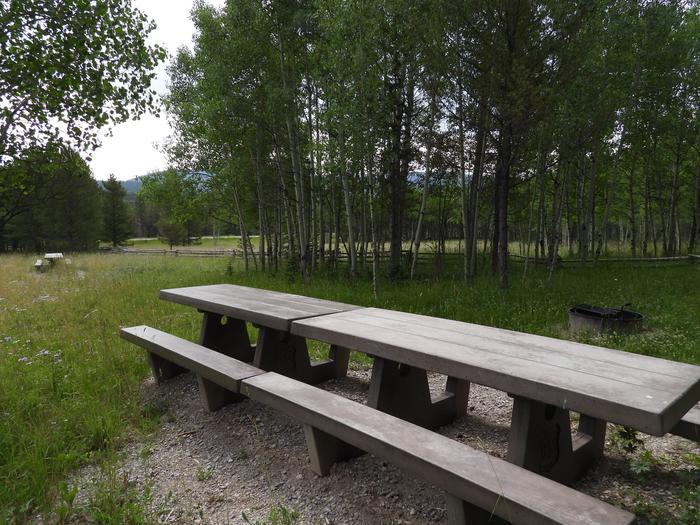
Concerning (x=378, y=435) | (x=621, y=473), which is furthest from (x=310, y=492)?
(x=621, y=473)

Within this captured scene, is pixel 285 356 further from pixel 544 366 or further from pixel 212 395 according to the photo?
pixel 544 366

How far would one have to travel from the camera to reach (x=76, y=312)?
7223 mm

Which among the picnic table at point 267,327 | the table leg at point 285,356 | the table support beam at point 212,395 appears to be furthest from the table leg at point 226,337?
the table support beam at point 212,395

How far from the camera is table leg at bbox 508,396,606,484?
2008 mm

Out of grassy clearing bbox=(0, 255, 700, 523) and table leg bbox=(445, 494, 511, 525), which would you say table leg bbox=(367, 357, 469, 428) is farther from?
grassy clearing bbox=(0, 255, 700, 523)

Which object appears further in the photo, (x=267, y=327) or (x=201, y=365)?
(x=267, y=327)

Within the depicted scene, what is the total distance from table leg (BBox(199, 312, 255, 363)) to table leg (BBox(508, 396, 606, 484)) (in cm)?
306

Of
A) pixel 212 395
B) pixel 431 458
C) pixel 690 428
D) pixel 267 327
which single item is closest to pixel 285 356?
pixel 267 327

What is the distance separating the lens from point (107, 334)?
5.60 meters

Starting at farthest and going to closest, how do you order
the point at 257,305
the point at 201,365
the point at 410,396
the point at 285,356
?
the point at 285,356
the point at 257,305
the point at 201,365
the point at 410,396

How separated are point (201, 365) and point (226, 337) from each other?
133 centimetres

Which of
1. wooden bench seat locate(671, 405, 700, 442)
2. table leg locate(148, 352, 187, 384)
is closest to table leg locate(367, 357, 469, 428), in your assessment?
wooden bench seat locate(671, 405, 700, 442)

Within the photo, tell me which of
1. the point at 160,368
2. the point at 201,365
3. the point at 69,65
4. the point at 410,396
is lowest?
the point at 160,368

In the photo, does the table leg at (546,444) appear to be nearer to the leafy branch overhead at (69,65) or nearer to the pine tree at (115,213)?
the leafy branch overhead at (69,65)
